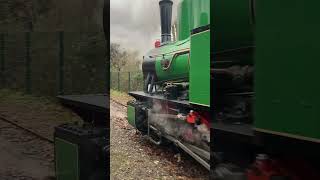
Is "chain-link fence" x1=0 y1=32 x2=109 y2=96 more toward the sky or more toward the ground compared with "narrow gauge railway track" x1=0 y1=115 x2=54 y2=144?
more toward the sky

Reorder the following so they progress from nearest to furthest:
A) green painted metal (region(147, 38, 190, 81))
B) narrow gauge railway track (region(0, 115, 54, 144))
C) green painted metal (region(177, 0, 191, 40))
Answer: narrow gauge railway track (region(0, 115, 54, 144)) < green painted metal (region(177, 0, 191, 40)) < green painted metal (region(147, 38, 190, 81))

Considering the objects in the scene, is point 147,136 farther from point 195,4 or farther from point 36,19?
point 36,19

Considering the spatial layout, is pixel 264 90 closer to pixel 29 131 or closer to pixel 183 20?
pixel 29 131

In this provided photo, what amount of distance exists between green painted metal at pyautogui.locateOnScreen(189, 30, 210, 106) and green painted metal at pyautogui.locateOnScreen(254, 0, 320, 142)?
1196 millimetres

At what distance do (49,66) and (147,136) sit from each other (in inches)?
132

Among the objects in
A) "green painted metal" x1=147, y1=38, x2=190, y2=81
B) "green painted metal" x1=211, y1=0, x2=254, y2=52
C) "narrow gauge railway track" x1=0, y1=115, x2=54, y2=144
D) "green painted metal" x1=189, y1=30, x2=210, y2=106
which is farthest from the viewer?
"green painted metal" x1=147, y1=38, x2=190, y2=81

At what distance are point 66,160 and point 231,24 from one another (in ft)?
2.81

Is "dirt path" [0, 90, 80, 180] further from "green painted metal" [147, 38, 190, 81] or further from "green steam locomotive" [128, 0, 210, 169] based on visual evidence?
"green painted metal" [147, 38, 190, 81]

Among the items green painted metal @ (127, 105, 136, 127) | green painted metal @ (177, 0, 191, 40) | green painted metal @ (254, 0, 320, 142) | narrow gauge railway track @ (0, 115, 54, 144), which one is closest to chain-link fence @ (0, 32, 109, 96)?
narrow gauge railway track @ (0, 115, 54, 144)

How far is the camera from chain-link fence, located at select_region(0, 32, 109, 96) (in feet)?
4.18

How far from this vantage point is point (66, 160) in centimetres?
133

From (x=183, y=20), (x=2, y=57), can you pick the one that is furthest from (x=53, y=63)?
(x=183, y=20)

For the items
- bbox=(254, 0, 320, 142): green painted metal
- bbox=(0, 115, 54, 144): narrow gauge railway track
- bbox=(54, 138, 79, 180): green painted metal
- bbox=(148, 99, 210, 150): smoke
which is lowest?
bbox=(148, 99, 210, 150): smoke

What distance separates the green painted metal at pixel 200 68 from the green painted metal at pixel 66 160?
1105 mm
